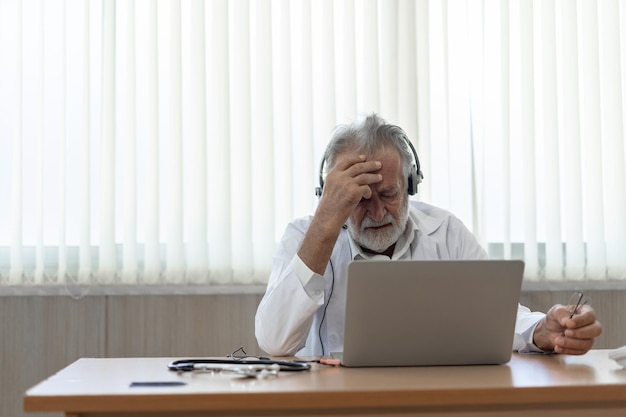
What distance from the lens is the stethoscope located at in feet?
4.59

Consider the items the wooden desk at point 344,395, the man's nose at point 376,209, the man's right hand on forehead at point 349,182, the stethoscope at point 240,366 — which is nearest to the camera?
the wooden desk at point 344,395

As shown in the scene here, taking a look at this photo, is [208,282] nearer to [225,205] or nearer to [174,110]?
[225,205]

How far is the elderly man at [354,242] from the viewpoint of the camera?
187 cm

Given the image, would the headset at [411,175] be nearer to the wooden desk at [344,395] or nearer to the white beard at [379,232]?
the white beard at [379,232]

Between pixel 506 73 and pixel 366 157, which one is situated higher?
pixel 506 73

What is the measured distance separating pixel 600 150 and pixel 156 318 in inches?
66.3

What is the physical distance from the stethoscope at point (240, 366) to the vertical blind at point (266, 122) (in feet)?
3.86

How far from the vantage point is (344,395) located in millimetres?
1203

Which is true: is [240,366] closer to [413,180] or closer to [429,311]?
[429,311]

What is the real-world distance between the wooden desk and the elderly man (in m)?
0.40

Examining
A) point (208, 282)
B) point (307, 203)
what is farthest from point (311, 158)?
point (208, 282)

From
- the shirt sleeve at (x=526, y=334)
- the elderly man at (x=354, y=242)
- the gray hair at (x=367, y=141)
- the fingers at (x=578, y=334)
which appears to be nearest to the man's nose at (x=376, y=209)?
the elderly man at (x=354, y=242)

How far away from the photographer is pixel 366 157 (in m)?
2.09

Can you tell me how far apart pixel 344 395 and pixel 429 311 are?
0.30 metres
